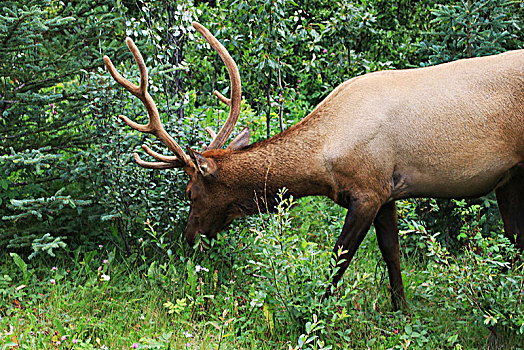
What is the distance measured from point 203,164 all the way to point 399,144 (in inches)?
51.3

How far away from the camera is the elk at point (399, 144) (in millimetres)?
3760

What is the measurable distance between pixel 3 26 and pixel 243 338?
261 centimetres

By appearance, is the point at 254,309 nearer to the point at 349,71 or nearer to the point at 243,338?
the point at 243,338

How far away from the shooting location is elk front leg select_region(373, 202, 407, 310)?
166 inches

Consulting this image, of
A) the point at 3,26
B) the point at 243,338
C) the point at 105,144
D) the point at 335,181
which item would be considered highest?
the point at 3,26

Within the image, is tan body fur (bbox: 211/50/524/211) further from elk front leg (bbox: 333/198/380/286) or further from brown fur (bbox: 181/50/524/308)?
elk front leg (bbox: 333/198/380/286)

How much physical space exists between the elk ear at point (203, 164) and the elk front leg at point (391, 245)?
1225 millimetres

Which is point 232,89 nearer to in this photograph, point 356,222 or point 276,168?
point 276,168

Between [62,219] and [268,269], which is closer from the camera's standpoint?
[268,269]

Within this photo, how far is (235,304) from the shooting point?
3.81 metres

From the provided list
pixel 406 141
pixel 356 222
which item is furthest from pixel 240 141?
pixel 406 141

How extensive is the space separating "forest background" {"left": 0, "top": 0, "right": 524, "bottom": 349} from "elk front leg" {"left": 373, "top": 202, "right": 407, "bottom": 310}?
4.5 inches

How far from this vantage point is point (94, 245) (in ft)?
15.9

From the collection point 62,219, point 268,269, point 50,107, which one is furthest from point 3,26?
point 268,269
